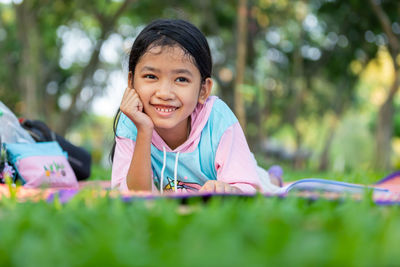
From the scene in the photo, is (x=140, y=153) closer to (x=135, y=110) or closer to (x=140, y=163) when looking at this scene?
(x=140, y=163)

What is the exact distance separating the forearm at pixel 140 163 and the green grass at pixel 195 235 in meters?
1.09

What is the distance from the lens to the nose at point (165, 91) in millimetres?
2537

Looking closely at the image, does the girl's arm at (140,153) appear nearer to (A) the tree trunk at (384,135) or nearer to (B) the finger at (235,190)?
(B) the finger at (235,190)

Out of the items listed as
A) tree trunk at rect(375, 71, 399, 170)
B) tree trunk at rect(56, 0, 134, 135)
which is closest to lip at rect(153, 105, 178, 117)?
tree trunk at rect(56, 0, 134, 135)

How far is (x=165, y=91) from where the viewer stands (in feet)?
8.32

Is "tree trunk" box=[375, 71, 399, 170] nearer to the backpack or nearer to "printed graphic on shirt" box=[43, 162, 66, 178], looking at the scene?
the backpack

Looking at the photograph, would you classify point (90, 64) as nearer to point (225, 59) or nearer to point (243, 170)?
point (225, 59)

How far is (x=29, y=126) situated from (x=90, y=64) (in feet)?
26.0

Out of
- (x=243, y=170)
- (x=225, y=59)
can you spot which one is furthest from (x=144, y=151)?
(x=225, y=59)

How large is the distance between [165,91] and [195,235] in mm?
1591

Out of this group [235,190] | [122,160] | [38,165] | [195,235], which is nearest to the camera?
[195,235]

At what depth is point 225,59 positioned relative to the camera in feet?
49.8

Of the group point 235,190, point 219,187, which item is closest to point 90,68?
point 235,190

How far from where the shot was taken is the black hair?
2.62 metres
